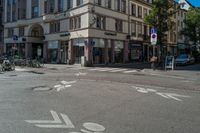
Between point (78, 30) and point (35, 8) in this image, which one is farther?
point (35, 8)

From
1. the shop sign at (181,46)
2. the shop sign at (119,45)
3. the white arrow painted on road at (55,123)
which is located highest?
the shop sign at (181,46)

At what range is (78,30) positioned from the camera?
42250mm

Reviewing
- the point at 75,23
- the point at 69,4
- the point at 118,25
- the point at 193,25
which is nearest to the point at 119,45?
the point at 118,25

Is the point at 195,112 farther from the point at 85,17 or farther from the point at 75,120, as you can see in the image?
the point at 85,17

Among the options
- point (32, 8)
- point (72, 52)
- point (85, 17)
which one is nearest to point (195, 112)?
point (85, 17)

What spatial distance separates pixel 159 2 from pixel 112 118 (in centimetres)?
3667

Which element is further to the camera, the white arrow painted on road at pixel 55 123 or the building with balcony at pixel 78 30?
the building with balcony at pixel 78 30

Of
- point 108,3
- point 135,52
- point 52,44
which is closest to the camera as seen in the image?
point 108,3

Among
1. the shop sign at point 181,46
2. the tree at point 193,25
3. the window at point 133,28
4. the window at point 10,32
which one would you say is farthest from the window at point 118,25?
the shop sign at point 181,46

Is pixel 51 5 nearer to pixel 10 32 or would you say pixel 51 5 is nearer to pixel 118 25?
pixel 118 25

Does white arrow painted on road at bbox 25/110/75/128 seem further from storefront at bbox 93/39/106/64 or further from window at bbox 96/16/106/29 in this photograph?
window at bbox 96/16/106/29

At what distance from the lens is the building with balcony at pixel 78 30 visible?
137ft

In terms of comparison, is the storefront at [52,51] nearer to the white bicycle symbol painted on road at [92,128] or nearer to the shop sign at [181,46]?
the shop sign at [181,46]

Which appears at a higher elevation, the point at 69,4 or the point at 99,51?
the point at 69,4
